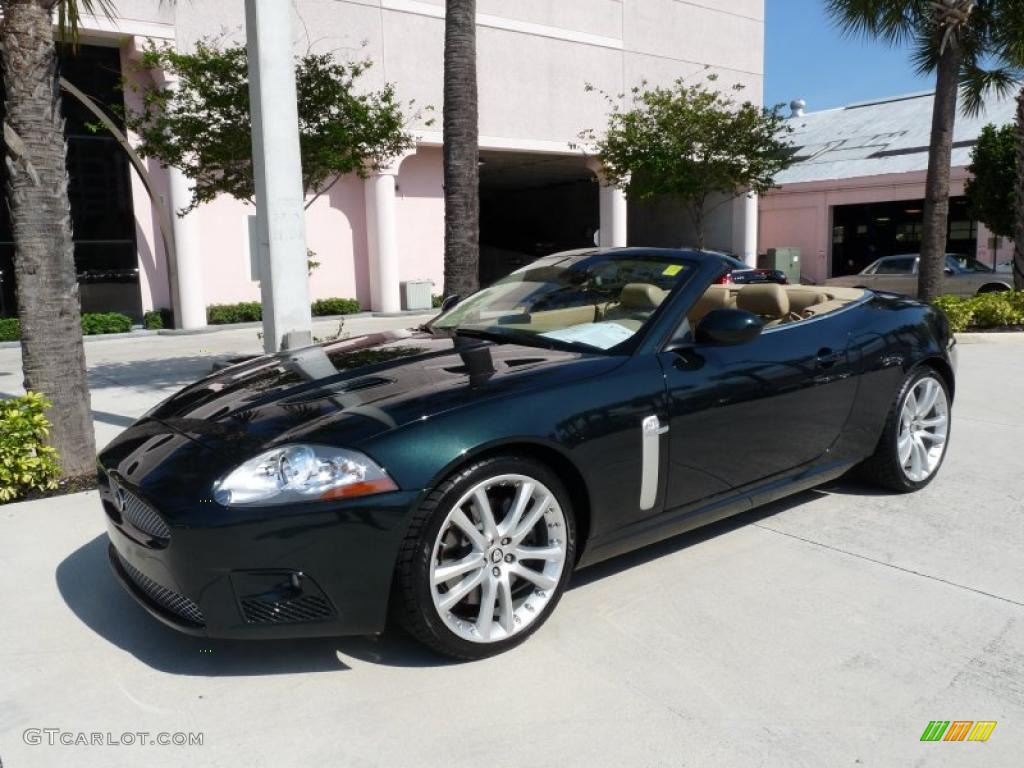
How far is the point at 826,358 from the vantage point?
417 centimetres

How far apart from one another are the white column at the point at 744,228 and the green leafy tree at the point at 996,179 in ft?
28.5

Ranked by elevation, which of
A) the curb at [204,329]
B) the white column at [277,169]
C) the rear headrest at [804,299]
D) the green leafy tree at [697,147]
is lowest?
the curb at [204,329]

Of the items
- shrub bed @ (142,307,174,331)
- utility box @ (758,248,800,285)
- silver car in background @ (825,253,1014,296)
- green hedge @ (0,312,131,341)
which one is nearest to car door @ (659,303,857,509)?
green hedge @ (0,312,131,341)

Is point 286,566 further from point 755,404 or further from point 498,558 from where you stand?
point 755,404

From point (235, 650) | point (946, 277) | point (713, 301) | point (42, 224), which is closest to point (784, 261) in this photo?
point (946, 277)

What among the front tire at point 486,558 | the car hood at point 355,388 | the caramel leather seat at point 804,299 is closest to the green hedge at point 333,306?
the caramel leather seat at point 804,299

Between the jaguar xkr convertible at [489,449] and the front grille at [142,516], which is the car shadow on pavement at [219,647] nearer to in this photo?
the jaguar xkr convertible at [489,449]

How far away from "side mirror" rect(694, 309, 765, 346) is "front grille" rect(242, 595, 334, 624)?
76.2 inches

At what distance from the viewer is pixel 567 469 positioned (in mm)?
3188

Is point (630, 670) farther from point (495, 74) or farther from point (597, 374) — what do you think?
point (495, 74)

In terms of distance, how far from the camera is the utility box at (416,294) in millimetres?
21891

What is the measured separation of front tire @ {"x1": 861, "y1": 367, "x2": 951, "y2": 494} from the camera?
4.63m

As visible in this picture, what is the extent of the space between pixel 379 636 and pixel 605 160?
1663cm

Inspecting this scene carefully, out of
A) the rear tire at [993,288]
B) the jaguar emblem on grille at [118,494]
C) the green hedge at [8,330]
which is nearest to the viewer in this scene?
the jaguar emblem on grille at [118,494]
